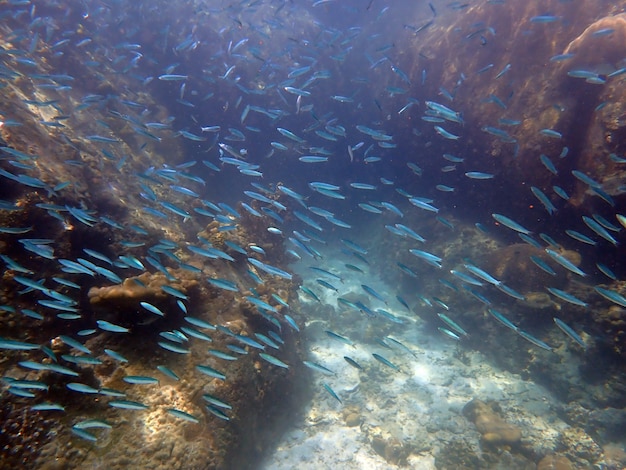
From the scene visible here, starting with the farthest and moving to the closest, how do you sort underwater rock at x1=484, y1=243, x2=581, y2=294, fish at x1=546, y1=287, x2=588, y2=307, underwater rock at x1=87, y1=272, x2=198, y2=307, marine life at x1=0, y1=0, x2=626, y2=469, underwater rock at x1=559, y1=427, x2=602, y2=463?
1. underwater rock at x1=484, y1=243, x2=581, y2=294
2. underwater rock at x1=559, y1=427, x2=602, y2=463
3. fish at x1=546, y1=287, x2=588, y2=307
4. underwater rock at x1=87, y1=272, x2=198, y2=307
5. marine life at x1=0, y1=0, x2=626, y2=469

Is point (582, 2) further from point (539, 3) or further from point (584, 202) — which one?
point (584, 202)

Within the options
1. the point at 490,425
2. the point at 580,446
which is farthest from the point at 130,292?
the point at 580,446

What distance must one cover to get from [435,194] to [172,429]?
11753 millimetres

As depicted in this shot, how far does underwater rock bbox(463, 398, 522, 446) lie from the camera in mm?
6914

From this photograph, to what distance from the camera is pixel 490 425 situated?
23.7 feet

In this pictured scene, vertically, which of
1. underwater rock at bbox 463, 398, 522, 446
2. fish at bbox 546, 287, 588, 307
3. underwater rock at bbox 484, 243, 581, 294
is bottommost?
underwater rock at bbox 463, 398, 522, 446

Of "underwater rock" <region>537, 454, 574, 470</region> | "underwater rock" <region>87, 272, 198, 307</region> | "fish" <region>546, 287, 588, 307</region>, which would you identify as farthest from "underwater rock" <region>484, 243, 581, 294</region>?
"underwater rock" <region>87, 272, 198, 307</region>

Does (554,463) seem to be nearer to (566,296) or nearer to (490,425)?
(490,425)

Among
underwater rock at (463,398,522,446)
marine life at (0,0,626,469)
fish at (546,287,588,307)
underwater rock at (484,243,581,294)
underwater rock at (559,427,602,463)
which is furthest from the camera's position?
underwater rock at (484,243,581,294)

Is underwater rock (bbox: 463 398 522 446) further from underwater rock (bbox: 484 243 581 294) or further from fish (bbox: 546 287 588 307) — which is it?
underwater rock (bbox: 484 243 581 294)

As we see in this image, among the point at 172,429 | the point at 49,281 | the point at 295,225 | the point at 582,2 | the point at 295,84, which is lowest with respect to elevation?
the point at 295,225

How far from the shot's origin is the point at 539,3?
9.84 metres

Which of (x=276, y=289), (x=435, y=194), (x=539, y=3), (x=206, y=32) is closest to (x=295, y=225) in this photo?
(x=435, y=194)

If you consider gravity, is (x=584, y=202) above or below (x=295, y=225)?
above
